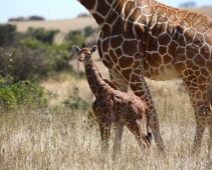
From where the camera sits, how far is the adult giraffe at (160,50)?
849cm

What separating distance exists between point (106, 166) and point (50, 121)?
2804 mm

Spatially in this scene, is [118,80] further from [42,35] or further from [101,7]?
[42,35]

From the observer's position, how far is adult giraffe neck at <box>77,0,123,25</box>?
8984 millimetres

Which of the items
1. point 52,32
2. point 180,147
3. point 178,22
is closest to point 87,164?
point 180,147

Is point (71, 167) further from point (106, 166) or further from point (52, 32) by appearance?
point (52, 32)

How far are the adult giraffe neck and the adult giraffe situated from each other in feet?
0.46

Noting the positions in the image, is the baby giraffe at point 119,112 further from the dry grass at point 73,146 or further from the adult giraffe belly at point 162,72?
the adult giraffe belly at point 162,72

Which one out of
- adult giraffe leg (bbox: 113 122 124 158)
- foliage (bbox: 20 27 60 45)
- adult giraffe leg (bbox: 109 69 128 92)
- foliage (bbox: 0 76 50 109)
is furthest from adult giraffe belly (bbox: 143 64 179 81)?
foliage (bbox: 20 27 60 45)

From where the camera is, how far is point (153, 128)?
8.67 metres

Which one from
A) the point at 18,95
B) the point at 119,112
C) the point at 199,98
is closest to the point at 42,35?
the point at 18,95

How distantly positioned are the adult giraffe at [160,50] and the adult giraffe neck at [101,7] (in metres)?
0.14

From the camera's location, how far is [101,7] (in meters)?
9.07

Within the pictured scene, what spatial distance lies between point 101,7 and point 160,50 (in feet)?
4.04

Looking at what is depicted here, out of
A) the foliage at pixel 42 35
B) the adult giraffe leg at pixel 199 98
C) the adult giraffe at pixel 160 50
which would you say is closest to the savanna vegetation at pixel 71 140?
A: the adult giraffe leg at pixel 199 98
